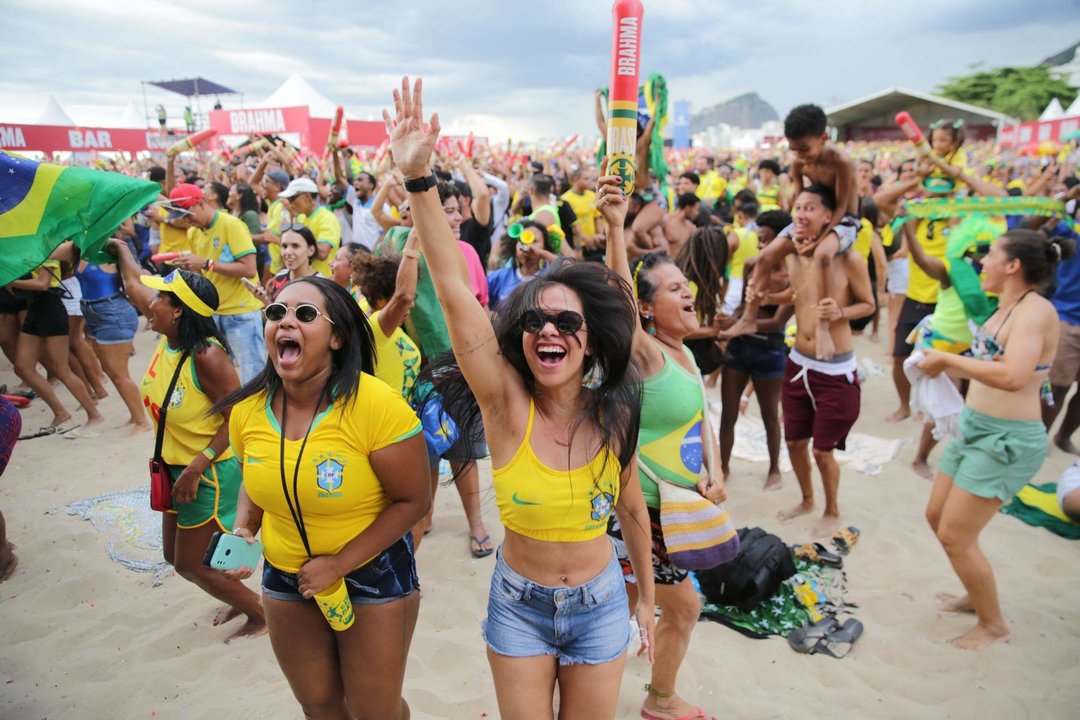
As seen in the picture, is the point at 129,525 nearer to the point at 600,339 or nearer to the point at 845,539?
the point at 600,339

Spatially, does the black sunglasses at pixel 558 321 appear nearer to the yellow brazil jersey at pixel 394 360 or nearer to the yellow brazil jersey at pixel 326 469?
the yellow brazil jersey at pixel 326 469

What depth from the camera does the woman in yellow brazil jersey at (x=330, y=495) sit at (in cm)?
210

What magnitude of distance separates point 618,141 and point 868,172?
8803mm

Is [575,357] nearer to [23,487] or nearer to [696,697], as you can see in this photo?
[696,697]

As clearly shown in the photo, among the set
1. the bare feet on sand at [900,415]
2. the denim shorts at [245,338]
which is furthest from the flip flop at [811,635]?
the denim shorts at [245,338]

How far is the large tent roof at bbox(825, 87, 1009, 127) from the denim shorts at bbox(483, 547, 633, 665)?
35.5 metres

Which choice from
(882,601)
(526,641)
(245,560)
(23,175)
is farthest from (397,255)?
(882,601)

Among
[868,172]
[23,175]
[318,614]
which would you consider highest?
[868,172]

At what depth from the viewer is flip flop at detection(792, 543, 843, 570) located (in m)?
4.07

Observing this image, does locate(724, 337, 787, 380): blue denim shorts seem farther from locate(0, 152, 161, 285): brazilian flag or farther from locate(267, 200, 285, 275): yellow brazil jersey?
locate(267, 200, 285, 275): yellow brazil jersey

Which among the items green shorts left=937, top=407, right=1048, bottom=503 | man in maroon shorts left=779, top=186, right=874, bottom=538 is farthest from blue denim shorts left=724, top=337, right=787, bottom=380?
green shorts left=937, top=407, right=1048, bottom=503

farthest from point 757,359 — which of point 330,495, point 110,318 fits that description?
point 110,318

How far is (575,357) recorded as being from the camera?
200 cm

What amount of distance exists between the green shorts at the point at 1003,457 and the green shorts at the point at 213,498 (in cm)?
360
